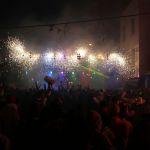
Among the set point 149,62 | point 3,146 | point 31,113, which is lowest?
point 3,146

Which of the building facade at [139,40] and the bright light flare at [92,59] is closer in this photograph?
the building facade at [139,40]

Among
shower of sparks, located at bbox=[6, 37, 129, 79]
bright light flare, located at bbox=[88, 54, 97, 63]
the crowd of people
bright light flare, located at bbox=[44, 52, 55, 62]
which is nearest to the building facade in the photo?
shower of sparks, located at bbox=[6, 37, 129, 79]

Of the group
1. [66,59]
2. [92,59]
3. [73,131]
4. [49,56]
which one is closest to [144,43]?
[92,59]

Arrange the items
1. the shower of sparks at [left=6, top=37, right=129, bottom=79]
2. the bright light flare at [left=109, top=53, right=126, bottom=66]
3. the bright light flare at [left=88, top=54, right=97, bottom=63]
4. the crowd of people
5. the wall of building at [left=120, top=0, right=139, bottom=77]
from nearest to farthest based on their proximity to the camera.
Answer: the crowd of people < the wall of building at [left=120, top=0, right=139, bottom=77] < the bright light flare at [left=109, top=53, right=126, bottom=66] < the shower of sparks at [left=6, top=37, right=129, bottom=79] < the bright light flare at [left=88, top=54, right=97, bottom=63]

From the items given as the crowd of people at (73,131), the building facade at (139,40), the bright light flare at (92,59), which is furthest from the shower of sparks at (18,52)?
the crowd of people at (73,131)

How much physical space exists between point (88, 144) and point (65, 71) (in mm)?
42124

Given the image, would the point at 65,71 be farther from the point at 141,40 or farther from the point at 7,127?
the point at 7,127

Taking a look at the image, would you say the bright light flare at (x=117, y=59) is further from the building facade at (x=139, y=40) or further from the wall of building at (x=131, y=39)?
the building facade at (x=139, y=40)

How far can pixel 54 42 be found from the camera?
48625 mm

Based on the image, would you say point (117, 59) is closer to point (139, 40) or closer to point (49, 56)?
point (139, 40)

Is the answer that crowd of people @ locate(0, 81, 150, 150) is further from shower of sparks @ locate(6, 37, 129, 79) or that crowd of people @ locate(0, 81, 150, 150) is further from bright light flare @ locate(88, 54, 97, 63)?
bright light flare @ locate(88, 54, 97, 63)

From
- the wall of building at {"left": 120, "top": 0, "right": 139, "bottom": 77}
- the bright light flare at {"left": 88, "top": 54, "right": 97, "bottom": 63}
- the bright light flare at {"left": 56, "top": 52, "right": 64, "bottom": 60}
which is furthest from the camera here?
the bright light flare at {"left": 56, "top": 52, "right": 64, "bottom": 60}

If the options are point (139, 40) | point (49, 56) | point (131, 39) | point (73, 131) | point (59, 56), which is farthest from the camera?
point (49, 56)

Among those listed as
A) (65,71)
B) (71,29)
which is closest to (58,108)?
(71,29)
